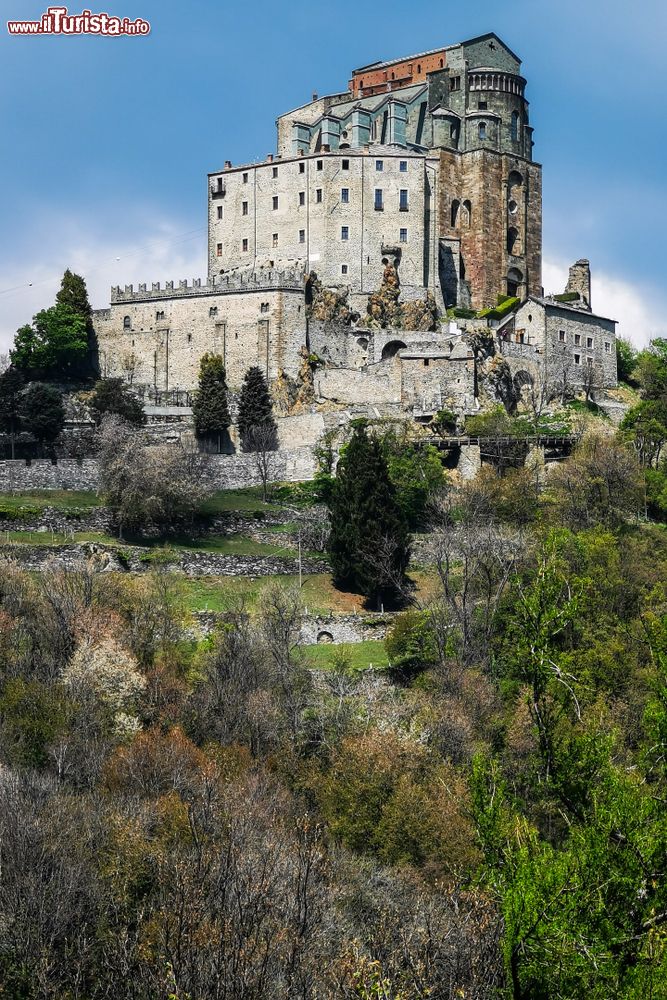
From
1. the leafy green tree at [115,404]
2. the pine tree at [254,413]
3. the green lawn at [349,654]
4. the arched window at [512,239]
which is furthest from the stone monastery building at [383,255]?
the green lawn at [349,654]

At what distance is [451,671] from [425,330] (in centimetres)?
3761

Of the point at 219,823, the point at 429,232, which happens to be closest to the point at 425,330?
the point at 429,232

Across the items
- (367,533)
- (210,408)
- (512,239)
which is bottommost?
(367,533)

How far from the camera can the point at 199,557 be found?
6188cm

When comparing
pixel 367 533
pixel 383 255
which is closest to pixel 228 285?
pixel 383 255

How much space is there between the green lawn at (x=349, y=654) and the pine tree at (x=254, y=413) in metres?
22.2

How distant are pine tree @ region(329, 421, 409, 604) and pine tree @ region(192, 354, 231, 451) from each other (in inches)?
613

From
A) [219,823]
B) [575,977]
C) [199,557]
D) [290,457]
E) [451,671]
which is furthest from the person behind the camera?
[290,457]

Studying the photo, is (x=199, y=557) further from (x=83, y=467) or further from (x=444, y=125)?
(x=444, y=125)

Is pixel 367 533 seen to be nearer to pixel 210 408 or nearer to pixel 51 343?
pixel 210 408

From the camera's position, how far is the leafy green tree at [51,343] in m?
83.4

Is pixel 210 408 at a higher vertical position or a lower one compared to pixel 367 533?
higher

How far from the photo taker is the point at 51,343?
8381 centimetres

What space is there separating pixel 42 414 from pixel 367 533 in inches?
809
